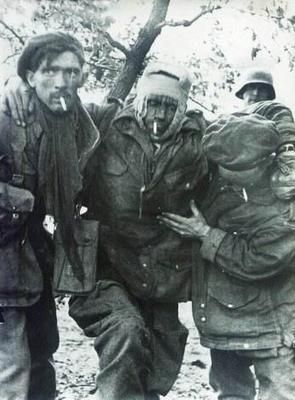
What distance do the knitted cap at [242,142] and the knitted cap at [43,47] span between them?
562 mm

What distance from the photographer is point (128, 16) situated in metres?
2.24

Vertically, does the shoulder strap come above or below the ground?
above

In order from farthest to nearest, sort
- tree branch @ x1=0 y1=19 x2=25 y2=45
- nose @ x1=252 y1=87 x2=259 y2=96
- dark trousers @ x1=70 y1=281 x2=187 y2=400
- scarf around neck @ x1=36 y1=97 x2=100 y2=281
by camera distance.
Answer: nose @ x1=252 y1=87 x2=259 y2=96 → tree branch @ x1=0 y1=19 x2=25 y2=45 → scarf around neck @ x1=36 y1=97 x2=100 y2=281 → dark trousers @ x1=70 y1=281 x2=187 y2=400

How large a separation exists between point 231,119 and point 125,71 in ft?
1.57

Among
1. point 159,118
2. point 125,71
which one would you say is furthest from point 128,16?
point 159,118

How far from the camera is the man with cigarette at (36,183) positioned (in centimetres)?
206

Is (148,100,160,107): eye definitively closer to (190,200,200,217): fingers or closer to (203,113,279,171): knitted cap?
(203,113,279,171): knitted cap

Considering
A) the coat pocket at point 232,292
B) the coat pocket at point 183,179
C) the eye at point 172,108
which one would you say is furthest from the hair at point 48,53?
the coat pocket at point 232,292

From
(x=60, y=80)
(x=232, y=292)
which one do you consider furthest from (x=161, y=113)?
(x=232, y=292)

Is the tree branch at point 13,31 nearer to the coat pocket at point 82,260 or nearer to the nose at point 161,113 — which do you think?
the nose at point 161,113

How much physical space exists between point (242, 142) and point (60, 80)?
2.16ft

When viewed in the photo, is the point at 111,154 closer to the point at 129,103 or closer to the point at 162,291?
the point at 129,103

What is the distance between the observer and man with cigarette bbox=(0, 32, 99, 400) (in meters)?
2.06

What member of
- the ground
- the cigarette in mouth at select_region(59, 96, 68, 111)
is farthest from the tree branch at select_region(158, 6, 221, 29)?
the ground
